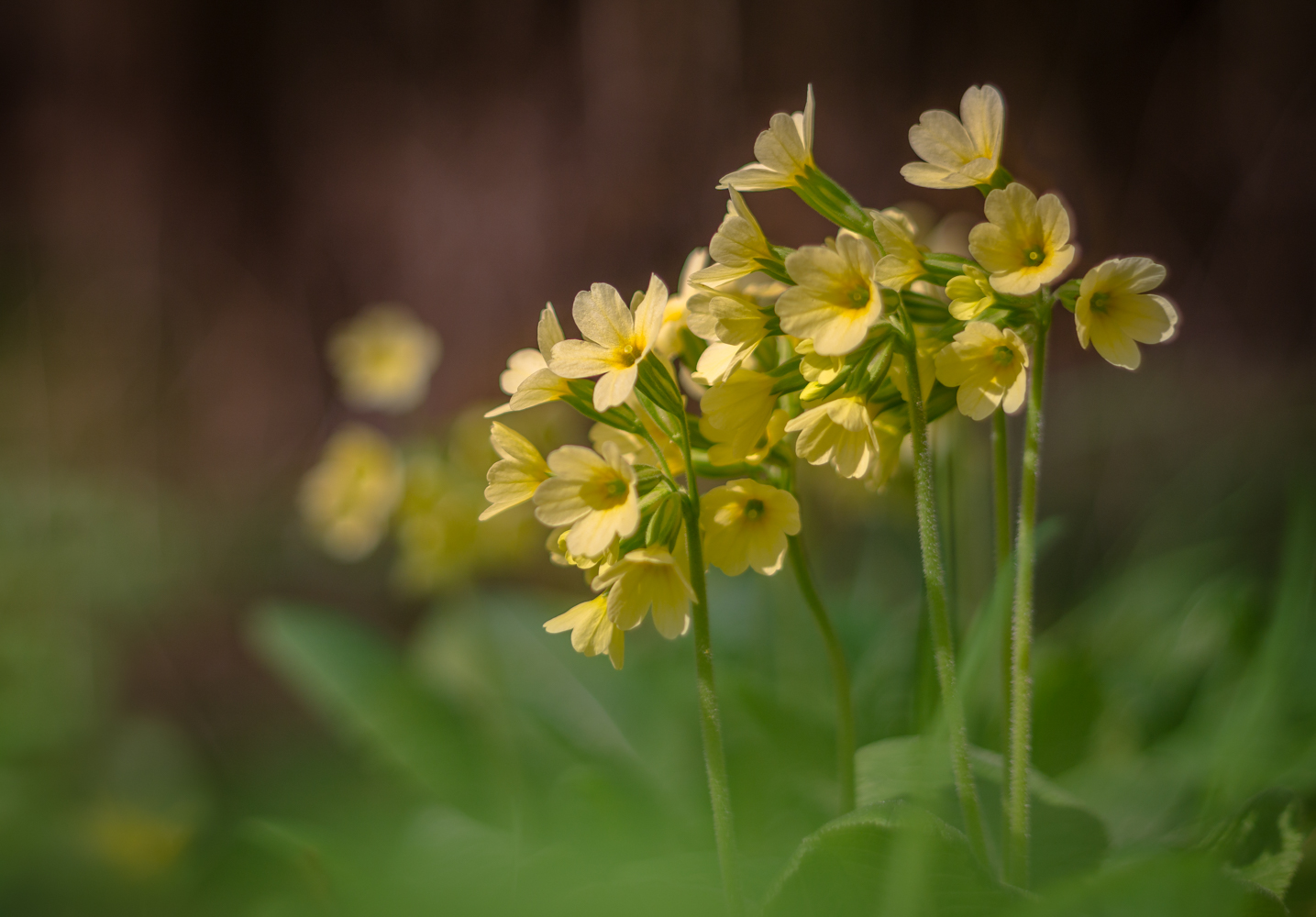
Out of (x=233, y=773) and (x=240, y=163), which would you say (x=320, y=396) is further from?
(x=233, y=773)

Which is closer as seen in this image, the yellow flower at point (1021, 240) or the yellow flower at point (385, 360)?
the yellow flower at point (1021, 240)

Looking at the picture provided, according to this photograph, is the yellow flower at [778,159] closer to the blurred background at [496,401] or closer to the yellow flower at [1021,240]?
the yellow flower at [1021,240]

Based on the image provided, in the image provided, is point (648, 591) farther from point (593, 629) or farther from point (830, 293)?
point (830, 293)

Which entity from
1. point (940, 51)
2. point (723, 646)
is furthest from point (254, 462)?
point (940, 51)

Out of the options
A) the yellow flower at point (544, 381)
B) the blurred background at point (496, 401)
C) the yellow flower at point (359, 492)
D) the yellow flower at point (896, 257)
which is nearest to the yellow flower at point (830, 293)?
the yellow flower at point (896, 257)

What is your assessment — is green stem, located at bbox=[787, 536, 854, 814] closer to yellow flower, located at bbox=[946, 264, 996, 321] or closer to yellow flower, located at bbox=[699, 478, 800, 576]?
yellow flower, located at bbox=[699, 478, 800, 576]
